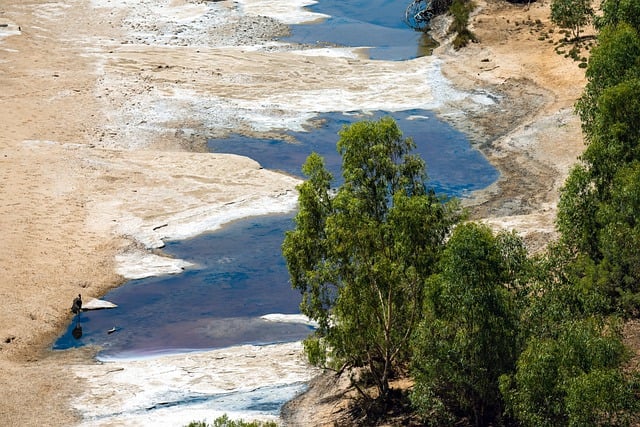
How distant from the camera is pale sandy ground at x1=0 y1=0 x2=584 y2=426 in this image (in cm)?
3462

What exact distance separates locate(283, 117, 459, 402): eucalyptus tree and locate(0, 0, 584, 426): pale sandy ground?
3465mm

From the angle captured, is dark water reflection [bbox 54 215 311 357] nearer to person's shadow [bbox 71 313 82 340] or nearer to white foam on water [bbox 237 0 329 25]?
person's shadow [bbox 71 313 82 340]

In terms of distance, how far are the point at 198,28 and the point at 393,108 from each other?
21718mm

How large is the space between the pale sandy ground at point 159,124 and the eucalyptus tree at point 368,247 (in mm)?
3465

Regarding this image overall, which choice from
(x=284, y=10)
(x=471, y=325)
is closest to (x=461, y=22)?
(x=284, y=10)

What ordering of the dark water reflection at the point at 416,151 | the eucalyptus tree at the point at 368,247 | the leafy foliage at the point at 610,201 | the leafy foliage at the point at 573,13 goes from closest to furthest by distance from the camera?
1. the eucalyptus tree at the point at 368,247
2. the leafy foliage at the point at 610,201
3. the dark water reflection at the point at 416,151
4. the leafy foliage at the point at 573,13

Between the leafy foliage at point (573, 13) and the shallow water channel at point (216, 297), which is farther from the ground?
the leafy foliage at point (573, 13)

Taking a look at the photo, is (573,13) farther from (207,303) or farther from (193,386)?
(193,386)

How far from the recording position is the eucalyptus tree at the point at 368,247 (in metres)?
22.3

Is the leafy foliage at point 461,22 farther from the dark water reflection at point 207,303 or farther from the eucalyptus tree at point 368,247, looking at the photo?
the eucalyptus tree at point 368,247

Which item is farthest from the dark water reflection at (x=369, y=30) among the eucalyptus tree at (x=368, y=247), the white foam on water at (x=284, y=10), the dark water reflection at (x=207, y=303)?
the eucalyptus tree at (x=368, y=247)

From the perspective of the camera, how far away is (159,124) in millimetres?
50781

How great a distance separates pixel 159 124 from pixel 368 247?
1189 inches

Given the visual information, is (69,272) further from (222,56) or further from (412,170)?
(222,56)
